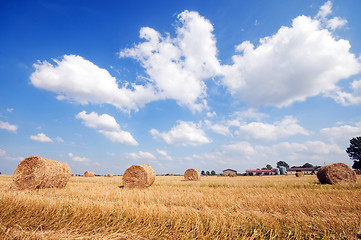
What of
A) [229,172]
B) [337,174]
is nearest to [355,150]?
[229,172]

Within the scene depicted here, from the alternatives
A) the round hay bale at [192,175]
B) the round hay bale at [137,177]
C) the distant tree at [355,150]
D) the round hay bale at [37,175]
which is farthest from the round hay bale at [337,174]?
the distant tree at [355,150]

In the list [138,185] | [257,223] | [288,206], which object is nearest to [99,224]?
[257,223]

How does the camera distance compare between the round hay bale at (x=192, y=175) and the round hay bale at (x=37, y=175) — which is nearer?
the round hay bale at (x=37, y=175)

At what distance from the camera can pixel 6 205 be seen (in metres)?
3.96

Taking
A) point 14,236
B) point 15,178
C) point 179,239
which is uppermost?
point 15,178

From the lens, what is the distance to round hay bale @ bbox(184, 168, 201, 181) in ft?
75.7

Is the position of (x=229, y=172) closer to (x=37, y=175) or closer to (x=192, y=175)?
(x=192, y=175)

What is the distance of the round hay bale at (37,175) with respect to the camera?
10094mm

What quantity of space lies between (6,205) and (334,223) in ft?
20.0

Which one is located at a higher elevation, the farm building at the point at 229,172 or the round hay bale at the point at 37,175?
the round hay bale at the point at 37,175

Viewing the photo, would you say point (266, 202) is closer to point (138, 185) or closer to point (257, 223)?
point (257, 223)

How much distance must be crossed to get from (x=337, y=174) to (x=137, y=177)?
51.5ft

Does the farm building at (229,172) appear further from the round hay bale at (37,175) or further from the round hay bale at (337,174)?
the round hay bale at (37,175)

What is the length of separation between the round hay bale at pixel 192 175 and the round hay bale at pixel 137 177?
10684mm
